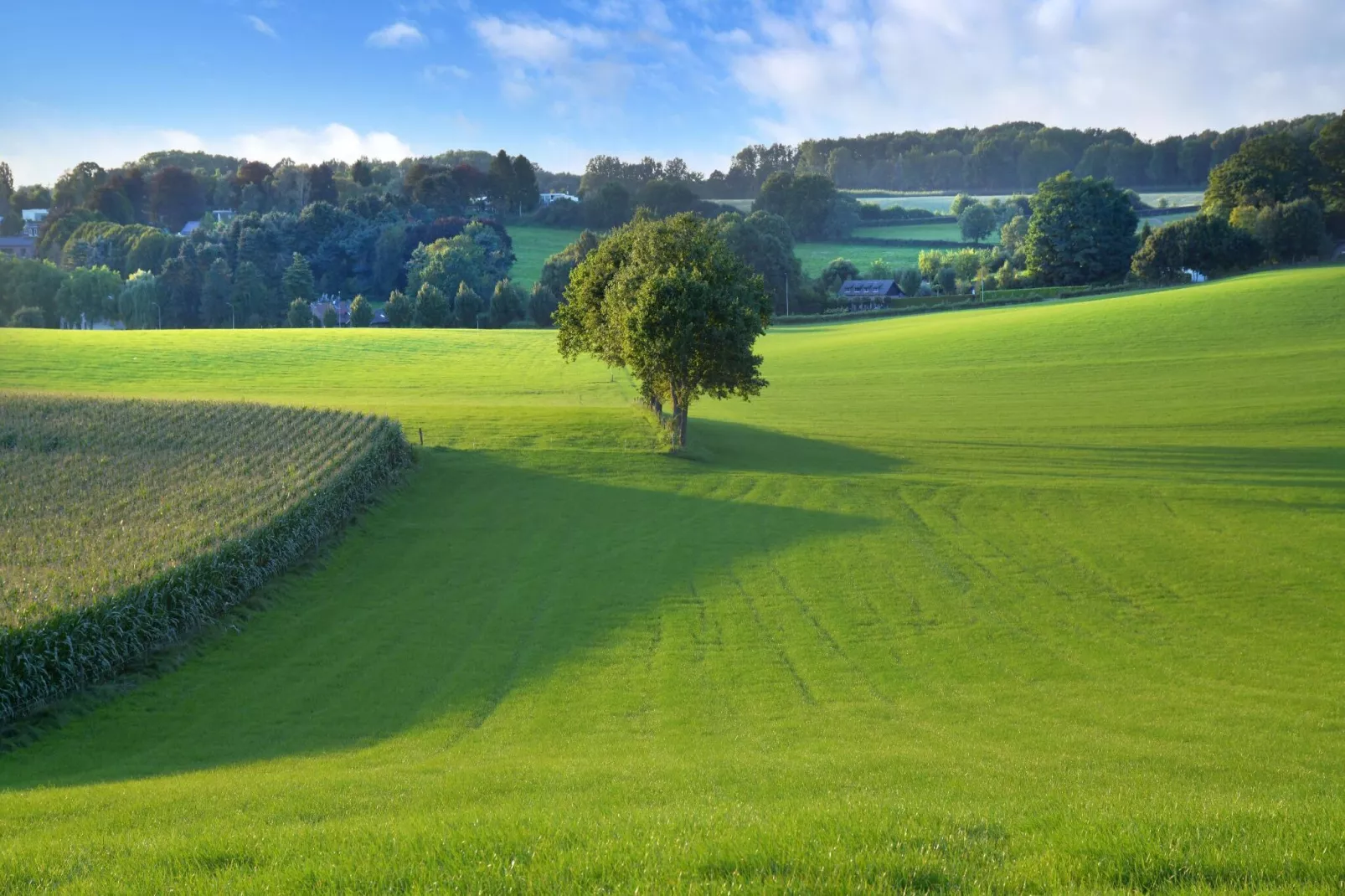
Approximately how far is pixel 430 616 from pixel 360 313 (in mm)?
94482

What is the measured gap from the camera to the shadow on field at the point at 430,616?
16781 mm

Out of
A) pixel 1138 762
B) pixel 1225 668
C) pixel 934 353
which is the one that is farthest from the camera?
pixel 934 353

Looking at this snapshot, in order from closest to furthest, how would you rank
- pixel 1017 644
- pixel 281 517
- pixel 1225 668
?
pixel 1225 668
pixel 1017 644
pixel 281 517

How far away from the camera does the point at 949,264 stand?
459ft

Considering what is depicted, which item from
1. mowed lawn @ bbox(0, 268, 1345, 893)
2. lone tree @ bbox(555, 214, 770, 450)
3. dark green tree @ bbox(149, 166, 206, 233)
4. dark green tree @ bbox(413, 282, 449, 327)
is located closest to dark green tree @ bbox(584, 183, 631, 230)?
dark green tree @ bbox(413, 282, 449, 327)

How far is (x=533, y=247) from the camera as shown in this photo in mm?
155125

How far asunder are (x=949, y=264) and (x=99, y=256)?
108073 mm

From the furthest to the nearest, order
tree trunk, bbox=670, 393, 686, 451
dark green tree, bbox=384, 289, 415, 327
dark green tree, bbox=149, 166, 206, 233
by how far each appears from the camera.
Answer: dark green tree, bbox=149, 166, 206, 233 → dark green tree, bbox=384, 289, 415, 327 → tree trunk, bbox=670, 393, 686, 451

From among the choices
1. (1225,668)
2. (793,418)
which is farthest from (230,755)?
(793,418)

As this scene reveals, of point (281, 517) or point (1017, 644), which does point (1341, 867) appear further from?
point (281, 517)

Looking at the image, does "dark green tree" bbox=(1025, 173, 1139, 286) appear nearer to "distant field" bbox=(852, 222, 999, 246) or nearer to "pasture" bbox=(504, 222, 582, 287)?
"pasture" bbox=(504, 222, 582, 287)

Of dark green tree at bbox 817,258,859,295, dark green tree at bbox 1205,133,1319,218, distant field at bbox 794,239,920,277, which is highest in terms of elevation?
dark green tree at bbox 1205,133,1319,218

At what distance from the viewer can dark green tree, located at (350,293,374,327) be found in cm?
11212

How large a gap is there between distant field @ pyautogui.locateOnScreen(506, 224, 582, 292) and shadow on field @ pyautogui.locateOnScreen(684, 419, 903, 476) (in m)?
88.5
